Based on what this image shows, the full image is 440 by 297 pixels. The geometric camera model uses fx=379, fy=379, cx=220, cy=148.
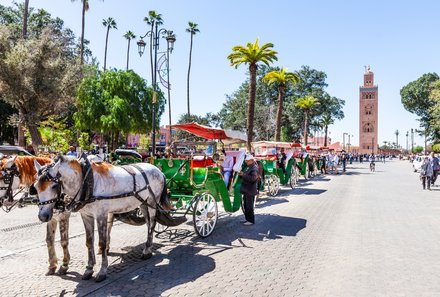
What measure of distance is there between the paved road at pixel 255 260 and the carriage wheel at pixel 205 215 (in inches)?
10.2

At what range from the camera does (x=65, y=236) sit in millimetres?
5586

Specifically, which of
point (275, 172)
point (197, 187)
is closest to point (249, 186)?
point (197, 187)

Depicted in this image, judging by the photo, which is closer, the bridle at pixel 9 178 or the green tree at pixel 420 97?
the bridle at pixel 9 178

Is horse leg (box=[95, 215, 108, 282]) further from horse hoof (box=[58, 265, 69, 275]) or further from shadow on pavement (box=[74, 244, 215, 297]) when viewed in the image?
horse hoof (box=[58, 265, 69, 275])

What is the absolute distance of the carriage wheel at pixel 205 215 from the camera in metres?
7.63

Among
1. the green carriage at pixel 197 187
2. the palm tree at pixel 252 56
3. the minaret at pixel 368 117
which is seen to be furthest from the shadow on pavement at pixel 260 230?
the minaret at pixel 368 117

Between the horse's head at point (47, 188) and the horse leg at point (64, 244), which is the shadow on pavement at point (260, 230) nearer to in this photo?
the horse leg at point (64, 244)

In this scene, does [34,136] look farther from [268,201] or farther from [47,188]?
[47,188]

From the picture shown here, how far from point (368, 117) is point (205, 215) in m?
126

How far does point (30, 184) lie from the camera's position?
566 centimetres

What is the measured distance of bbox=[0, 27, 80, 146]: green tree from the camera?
2264 cm

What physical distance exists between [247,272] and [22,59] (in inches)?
894

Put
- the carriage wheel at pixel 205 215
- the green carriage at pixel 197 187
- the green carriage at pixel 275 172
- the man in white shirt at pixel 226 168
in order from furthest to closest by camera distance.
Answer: the green carriage at pixel 275 172
the man in white shirt at pixel 226 168
the green carriage at pixel 197 187
the carriage wheel at pixel 205 215

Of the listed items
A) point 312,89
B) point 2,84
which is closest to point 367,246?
point 2,84
